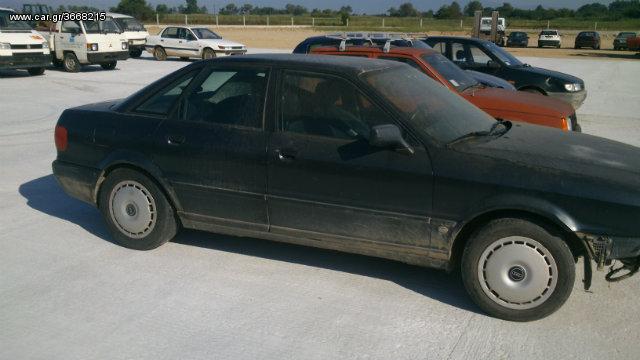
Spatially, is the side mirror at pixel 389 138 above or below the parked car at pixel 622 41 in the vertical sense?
below

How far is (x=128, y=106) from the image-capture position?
201 inches

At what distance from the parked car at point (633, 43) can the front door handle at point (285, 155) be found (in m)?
39.8

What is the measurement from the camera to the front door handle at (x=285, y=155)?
433 cm

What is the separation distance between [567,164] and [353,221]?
1.46 metres

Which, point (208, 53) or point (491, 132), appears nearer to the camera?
point (491, 132)

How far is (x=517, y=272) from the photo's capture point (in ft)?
12.6

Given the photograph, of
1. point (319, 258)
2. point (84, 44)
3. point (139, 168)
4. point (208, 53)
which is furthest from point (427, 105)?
point (208, 53)

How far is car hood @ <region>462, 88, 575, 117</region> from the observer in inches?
283

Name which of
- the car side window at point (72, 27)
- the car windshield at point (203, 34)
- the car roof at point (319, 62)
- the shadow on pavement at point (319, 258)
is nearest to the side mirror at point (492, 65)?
the car roof at point (319, 62)

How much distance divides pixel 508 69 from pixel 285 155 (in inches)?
323

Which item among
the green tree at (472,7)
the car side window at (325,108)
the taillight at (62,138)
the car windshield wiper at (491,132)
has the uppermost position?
the green tree at (472,7)

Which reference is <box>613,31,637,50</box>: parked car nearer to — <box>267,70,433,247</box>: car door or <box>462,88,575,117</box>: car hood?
<box>462,88,575,117</box>: car hood

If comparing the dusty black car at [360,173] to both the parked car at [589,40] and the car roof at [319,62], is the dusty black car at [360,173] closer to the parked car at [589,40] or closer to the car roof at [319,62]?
the car roof at [319,62]

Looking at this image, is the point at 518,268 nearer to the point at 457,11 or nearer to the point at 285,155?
the point at 285,155
